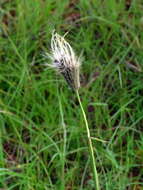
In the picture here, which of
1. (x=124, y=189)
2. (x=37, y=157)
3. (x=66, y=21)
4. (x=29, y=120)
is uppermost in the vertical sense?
(x=66, y=21)

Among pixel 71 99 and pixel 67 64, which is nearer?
pixel 67 64

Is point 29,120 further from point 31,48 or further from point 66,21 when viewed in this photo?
point 66,21

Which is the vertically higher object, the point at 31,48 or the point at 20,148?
the point at 31,48

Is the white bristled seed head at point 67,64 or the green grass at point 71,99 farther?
the green grass at point 71,99

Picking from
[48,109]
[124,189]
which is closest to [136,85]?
[48,109]

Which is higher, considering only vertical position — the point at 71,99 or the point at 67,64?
the point at 67,64

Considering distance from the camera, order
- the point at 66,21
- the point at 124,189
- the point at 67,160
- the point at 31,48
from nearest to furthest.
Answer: the point at 124,189 → the point at 67,160 → the point at 31,48 → the point at 66,21

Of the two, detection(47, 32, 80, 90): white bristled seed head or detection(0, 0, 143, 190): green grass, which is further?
detection(0, 0, 143, 190): green grass

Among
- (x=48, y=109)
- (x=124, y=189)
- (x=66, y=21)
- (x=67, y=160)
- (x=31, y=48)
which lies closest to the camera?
(x=124, y=189)
